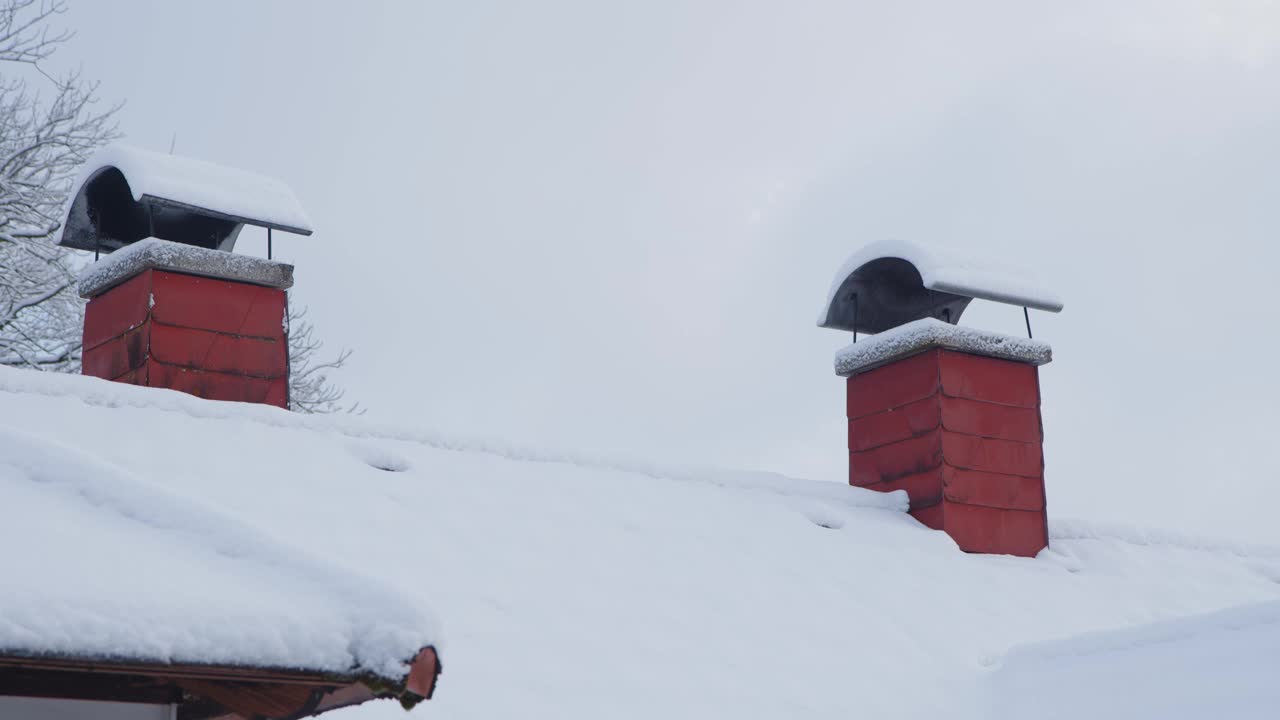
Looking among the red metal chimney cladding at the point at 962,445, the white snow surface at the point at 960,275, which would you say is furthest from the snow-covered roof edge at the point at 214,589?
the white snow surface at the point at 960,275

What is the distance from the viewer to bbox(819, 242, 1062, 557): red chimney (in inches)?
281

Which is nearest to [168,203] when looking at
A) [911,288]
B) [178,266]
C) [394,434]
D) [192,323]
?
[178,266]

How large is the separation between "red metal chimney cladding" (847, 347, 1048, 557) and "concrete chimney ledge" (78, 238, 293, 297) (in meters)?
3.09

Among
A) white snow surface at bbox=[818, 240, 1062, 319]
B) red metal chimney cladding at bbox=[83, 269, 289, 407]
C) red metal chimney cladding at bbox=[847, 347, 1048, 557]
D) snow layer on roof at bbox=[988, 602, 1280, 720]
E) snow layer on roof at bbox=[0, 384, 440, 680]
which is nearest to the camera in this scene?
snow layer on roof at bbox=[0, 384, 440, 680]

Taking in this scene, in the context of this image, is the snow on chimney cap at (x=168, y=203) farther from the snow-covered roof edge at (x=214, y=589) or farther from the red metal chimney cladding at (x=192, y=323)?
the snow-covered roof edge at (x=214, y=589)

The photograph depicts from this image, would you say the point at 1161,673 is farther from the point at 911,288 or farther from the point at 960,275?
the point at 911,288

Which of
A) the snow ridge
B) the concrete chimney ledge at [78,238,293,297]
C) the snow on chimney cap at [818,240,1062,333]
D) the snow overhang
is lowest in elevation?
the snow overhang

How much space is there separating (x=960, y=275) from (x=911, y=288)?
54 centimetres

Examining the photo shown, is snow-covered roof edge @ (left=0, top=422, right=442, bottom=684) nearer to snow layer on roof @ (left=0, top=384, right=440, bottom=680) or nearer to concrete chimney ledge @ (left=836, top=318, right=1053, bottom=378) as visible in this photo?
snow layer on roof @ (left=0, top=384, right=440, bottom=680)

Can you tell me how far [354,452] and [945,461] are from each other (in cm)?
306

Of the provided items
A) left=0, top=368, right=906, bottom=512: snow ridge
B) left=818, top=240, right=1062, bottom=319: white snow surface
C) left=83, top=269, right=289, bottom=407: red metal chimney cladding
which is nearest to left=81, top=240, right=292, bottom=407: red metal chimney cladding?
left=83, top=269, right=289, bottom=407: red metal chimney cladding

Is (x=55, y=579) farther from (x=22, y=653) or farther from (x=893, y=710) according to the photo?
(x=893, y=710)

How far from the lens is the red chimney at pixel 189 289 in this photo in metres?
6.11

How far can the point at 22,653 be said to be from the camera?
2.18 meters
